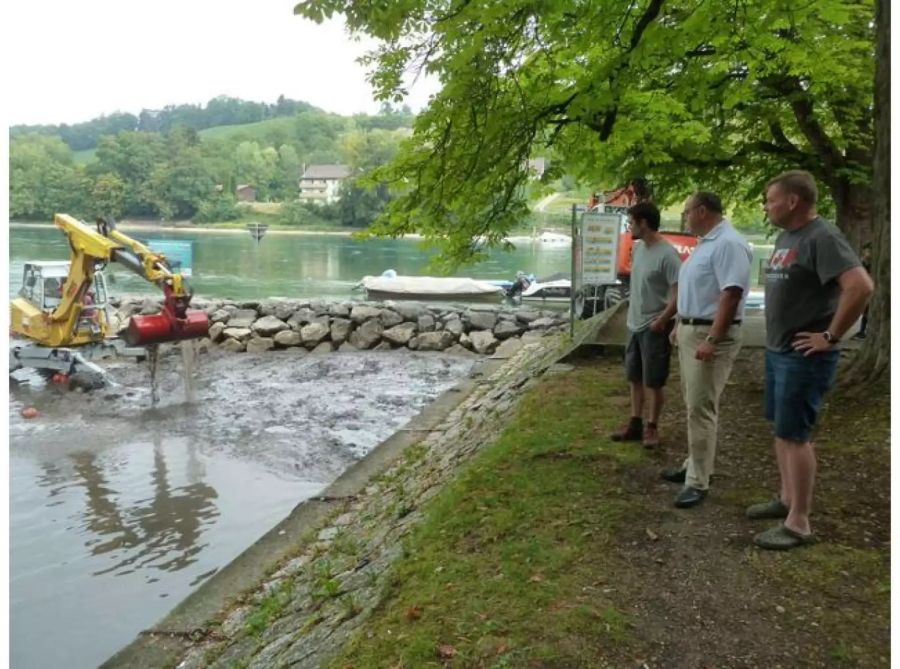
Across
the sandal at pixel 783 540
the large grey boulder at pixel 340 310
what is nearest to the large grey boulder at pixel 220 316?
the large grey boulder at pixel 340 310

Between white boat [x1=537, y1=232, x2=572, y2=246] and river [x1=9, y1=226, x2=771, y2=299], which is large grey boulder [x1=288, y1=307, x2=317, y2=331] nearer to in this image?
river [x1=9, y1=226, x2=771, y2=299]

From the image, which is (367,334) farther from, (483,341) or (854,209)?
(854,209)

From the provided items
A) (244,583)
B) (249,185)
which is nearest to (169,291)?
(244,583)

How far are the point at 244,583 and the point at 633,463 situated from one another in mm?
2962

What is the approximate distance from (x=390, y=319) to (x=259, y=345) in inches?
128

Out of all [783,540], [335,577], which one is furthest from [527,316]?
[783,540]

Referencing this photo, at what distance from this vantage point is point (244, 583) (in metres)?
5.60

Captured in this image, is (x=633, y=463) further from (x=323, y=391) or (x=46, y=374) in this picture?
(x=46, y=374)

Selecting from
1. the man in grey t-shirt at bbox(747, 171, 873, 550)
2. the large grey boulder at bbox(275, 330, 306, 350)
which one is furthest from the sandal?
the large grey boulder at bbox(275, 330, 306, 350)

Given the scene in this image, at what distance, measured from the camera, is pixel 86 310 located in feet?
46.3

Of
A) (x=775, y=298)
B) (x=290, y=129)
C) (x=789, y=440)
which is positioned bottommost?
(x=789, y=440)

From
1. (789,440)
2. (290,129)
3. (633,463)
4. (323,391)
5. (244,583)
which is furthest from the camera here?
(290,129)

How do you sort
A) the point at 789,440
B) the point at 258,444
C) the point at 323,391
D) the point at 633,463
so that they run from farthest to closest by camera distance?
the point at 323,391, the point at 258,444, the point at 633,463, the point at 789,440

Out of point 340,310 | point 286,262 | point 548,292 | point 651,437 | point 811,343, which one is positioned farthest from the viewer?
point 286,262
